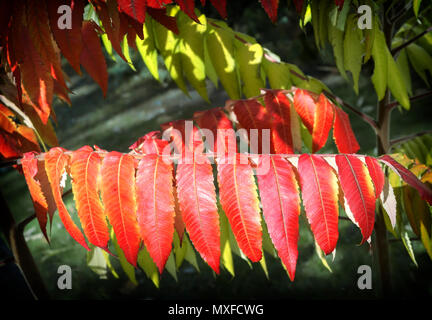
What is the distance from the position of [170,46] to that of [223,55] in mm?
191

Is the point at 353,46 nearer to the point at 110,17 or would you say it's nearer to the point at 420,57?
the point at 420,57

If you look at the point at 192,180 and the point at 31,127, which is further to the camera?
the point at 31,127

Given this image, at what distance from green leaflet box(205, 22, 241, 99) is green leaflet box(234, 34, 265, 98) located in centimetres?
3

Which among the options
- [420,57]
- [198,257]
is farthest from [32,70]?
[198,257]

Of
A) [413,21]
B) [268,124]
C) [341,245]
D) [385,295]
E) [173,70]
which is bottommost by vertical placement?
[341,245]

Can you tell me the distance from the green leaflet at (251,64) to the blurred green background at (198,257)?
0.23 metres

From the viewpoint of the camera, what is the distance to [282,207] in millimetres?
766

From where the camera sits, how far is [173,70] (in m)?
1.39

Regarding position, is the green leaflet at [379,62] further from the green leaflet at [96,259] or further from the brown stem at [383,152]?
the green leaflet at [96,259]

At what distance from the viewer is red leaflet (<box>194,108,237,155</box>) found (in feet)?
3.29
